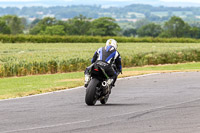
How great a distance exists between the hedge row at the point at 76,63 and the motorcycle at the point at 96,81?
1626cm

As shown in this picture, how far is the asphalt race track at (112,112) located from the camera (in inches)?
360

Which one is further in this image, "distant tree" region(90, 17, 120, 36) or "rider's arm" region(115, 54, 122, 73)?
"distant tree" region(90, 17, 120, 36)

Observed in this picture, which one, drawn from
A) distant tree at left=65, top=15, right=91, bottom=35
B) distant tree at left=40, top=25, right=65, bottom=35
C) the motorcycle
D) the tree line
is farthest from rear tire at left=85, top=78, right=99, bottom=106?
distant tree at left=65, top=15, right=91, bottom=35

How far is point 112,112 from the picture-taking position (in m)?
11.4

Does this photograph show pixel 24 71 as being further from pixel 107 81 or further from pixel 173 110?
pixel 173 110

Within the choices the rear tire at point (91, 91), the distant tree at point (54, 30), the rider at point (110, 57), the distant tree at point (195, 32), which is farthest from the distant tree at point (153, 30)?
the rear tire at point (91, 91)

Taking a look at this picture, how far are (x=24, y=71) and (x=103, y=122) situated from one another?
2037 cm

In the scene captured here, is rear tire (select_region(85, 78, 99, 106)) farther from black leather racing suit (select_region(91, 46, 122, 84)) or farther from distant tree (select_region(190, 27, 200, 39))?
distant tree (select_region(190, 27, 200, 39))

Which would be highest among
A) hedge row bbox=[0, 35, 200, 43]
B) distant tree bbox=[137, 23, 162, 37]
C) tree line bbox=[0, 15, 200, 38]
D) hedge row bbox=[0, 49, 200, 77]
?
hedge row bbox=[0, 49, 200, 77]

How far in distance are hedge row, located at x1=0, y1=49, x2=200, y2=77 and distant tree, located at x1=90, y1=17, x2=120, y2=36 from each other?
116 m

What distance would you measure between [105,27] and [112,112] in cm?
15107

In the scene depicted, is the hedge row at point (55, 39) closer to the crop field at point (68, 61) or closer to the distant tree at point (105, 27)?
the crop field at point (68, 61)

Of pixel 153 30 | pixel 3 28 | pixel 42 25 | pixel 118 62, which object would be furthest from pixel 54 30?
pixel 118 62

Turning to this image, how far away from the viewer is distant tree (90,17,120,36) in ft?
519
